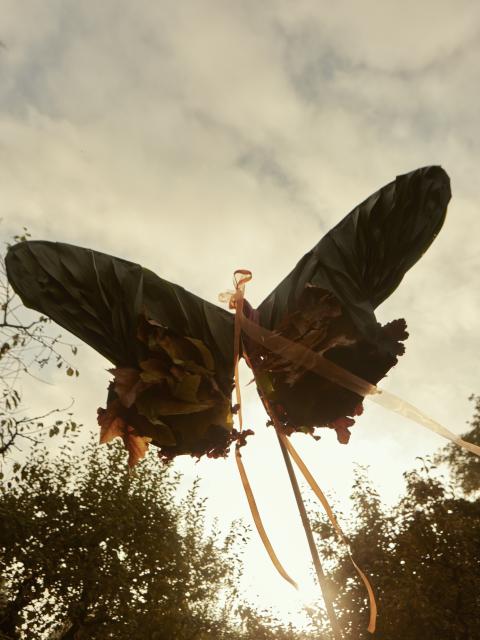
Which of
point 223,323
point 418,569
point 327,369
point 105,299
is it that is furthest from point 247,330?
point 418,569

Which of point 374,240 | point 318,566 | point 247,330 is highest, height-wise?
point 374,240

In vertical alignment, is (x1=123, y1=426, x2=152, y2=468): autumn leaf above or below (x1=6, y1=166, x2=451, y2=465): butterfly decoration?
below

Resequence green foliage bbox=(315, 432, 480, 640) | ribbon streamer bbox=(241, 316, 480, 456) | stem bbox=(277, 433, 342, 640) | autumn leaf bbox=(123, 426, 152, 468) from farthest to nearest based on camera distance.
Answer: green foliage bbox=(315, 432, 480, 640)
autumn leaf bbox=(123, 426, 152, 468)
ribbon streamer bbox=(241, 316, 480, 456)
stem bbox=(277, 433, 342, 640)

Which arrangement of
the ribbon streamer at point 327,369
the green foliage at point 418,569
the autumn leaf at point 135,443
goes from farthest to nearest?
the green foliage at point 418,569 → the autumn leaf at point 135,443 → the ribbon streamer at point 327,369

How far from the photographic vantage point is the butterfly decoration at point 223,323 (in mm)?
1505

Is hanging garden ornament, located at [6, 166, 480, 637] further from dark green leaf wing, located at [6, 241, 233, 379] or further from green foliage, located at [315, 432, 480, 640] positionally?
green foliage, located at [315, 432, 480, 640]

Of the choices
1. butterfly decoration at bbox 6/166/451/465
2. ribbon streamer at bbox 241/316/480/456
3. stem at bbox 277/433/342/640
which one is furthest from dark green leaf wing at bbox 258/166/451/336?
stem at bbox 277/433/342/640

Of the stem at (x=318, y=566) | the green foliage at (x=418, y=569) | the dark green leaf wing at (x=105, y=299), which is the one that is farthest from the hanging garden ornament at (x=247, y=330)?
the green foliage at (x=418, y=569)

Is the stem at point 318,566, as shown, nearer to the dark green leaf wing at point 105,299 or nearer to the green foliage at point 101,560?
the dark green leaf wing at point 105,299

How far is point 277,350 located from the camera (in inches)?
60.4

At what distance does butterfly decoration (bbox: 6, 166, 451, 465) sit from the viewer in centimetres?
150

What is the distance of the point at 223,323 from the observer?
162cm

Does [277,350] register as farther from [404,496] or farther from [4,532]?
[404,496]

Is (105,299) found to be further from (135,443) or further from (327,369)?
(327,369)
